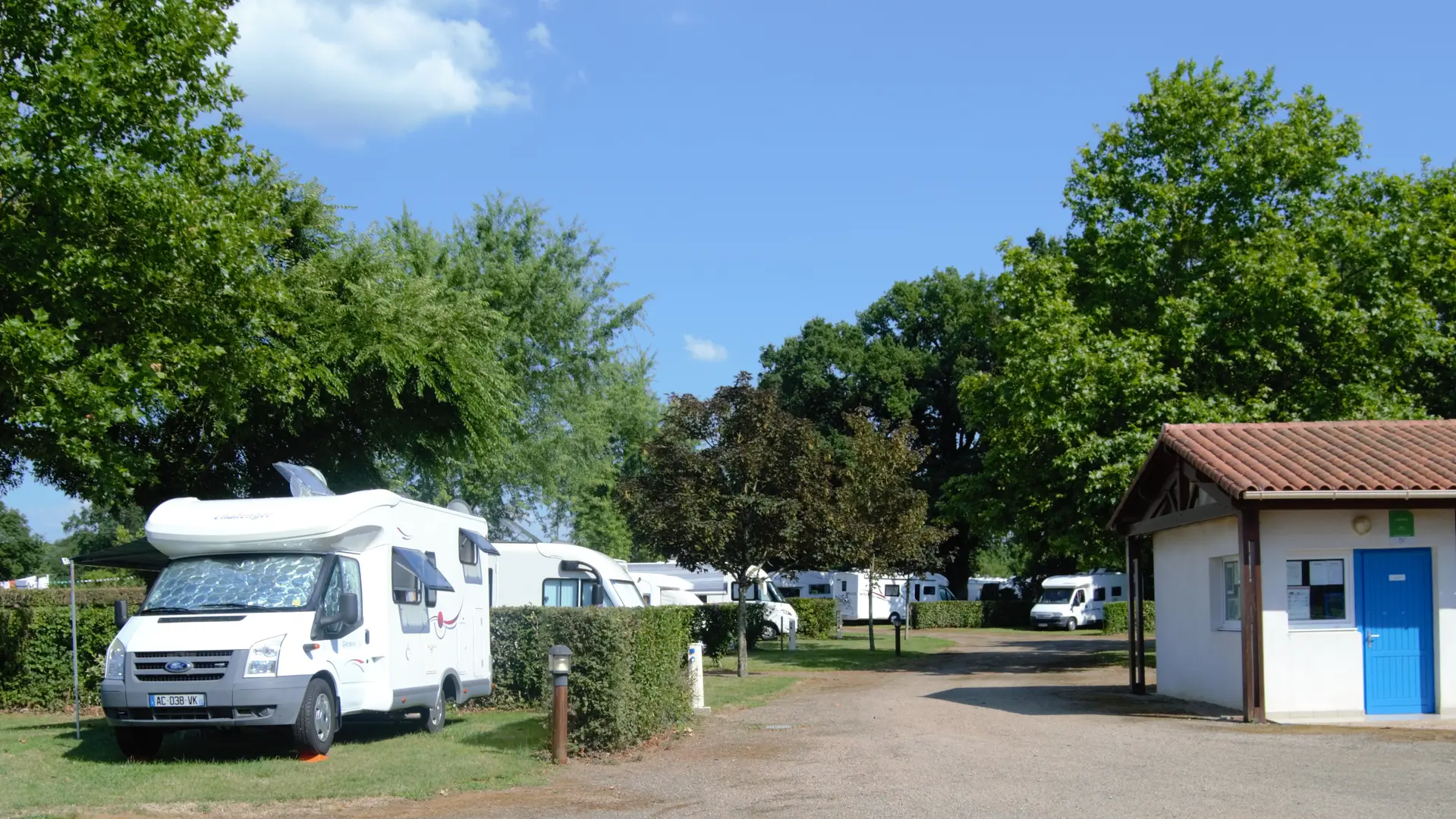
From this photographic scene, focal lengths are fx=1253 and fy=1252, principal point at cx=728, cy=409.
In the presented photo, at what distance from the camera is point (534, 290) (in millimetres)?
30844

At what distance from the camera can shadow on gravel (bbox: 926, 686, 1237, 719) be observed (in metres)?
16.3

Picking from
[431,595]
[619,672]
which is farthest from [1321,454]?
[431,595]

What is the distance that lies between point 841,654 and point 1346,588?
17.1m

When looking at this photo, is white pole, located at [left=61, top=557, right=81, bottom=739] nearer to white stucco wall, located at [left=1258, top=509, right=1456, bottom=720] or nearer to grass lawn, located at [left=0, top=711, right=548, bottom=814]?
grass lawn, located at [left=0, top=711, right=548, bottom=814]

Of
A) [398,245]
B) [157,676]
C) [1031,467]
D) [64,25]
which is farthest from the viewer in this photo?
[398,245]

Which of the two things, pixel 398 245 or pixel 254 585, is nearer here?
pixel 254 585

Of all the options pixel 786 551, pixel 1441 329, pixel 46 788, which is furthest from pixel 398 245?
pixel 1441 329

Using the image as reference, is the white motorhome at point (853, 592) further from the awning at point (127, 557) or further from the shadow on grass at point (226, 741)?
the shadow on grass at point (226, 741)

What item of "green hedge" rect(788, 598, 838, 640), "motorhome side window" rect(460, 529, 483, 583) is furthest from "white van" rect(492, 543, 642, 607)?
"green hedge" rect(788, 598, 838, 640)

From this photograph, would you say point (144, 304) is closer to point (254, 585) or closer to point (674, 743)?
point (254, 585)

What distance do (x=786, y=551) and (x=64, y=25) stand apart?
13.6 m

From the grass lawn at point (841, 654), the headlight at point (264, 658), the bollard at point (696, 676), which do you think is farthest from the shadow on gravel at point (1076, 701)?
the headlight at point (264, 658)

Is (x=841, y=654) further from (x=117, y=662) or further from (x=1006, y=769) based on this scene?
(x=117, y=662)

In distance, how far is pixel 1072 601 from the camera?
4712cm
